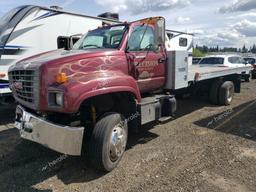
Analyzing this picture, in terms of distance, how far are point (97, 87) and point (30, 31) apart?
4720 millimetres

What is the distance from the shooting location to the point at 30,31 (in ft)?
27.3

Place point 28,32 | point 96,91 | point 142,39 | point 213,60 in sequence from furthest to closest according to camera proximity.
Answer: point 213,60 < point 28,32 < point 142,39 < point 96,91

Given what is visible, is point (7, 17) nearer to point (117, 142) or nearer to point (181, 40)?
point (117, 142)

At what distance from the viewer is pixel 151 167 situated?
16.3 feet

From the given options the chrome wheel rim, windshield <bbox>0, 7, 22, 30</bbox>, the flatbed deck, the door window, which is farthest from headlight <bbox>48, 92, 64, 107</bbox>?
windshield <bbox>0, 7, 22, 30</bbox>

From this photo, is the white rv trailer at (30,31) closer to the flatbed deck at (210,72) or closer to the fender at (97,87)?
the flatbed deck at (210,72)

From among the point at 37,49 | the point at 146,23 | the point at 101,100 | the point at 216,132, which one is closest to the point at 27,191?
the point at 101,100

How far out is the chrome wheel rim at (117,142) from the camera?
4816mm

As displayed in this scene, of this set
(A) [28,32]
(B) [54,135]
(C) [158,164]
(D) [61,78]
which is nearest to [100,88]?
(D) [61,78]

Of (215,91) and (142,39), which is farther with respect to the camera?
(215,91)

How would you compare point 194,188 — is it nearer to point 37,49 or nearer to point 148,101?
point 148,101

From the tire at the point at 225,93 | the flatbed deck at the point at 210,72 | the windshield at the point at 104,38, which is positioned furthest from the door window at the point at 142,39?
the tire at the point at 225,93

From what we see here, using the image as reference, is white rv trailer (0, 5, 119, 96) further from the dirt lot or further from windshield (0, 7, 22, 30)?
the dirt lot

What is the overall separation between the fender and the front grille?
0.60 m
